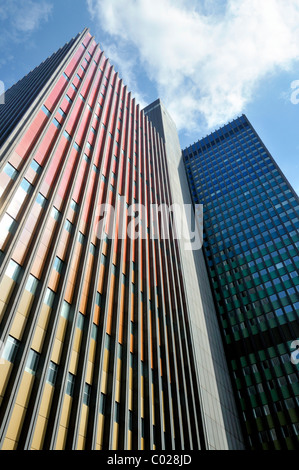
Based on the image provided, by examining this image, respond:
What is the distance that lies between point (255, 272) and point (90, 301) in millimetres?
49271

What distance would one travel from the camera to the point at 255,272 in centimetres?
6769

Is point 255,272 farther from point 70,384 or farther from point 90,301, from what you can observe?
point 70,384

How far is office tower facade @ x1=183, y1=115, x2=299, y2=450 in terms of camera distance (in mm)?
49719

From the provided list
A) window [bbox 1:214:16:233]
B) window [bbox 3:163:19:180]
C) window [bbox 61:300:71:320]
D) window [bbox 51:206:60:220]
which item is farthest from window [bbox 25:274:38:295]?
window [bbox 3:163:19:180]

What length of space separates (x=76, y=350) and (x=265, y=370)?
41.4 metres

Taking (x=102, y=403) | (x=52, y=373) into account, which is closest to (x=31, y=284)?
(x=52, y=373)

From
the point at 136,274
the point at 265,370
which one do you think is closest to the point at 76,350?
the point at 136,274

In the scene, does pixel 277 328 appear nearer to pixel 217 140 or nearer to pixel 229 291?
pixel 229 291

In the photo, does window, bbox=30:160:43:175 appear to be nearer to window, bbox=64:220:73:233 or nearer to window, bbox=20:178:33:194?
window, bbox=20:178:33:194

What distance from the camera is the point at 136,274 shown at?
35906 mm

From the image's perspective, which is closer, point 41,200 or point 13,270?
point 13,270

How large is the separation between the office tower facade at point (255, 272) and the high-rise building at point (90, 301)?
662 centimetres

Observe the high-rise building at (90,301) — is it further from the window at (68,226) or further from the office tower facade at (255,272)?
the office tower facade at (255,272)

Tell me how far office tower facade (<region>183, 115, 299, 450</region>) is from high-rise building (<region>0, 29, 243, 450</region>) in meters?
6.62
